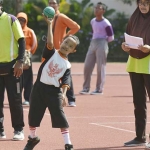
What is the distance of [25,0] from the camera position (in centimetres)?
3584

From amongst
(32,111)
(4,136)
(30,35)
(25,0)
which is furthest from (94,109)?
(25,0)

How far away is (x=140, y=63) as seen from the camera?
920 cm

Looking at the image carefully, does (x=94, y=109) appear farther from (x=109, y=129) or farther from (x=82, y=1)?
(x=82, y=1)

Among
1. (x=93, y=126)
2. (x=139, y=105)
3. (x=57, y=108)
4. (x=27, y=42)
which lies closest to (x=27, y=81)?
(x=27, y=42)

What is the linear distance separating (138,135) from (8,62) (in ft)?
6.58

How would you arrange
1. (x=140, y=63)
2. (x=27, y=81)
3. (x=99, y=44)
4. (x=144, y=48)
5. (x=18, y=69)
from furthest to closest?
(x=99, y=44) → (x=27, y=81) → (x=18, y=69) → (x=140, y=63) → (x=144, y=48)

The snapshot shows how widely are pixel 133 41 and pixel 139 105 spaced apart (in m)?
0.91

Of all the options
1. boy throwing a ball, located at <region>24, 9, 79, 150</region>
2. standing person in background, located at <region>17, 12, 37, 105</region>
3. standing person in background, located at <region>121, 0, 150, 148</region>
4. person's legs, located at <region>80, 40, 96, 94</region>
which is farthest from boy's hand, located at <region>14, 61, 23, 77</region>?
person's legs, located at <region>80, 40, 96, 94</region>

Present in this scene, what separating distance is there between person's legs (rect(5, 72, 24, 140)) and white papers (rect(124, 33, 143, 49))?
165 cm

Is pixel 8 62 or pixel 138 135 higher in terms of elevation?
pixel 8 62

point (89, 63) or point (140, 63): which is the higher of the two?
point (140, 63)

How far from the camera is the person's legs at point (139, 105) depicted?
935 cm

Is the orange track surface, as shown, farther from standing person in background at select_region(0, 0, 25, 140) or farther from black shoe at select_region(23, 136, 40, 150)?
standing person in background at select_region(0, 0, 25, 140)

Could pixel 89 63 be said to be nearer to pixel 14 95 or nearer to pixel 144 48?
pixel 14 95
